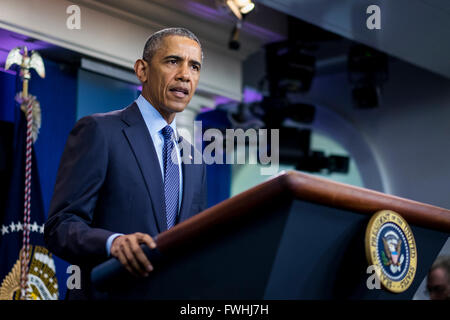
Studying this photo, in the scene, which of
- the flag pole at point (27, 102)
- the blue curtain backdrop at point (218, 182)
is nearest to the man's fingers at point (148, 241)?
the flag pole at point (27, 102)

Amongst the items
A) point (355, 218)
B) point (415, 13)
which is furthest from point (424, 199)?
point (355, 218)

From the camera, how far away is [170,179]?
1247 mm

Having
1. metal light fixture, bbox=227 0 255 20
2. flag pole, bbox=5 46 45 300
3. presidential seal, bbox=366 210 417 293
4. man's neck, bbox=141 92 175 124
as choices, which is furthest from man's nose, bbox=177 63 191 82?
metal light fixture, bbox=227 0 255 20

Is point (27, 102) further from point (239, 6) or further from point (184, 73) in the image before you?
point (184, 73)

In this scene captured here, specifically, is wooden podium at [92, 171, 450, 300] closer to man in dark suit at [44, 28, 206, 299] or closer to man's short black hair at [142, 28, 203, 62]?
man in dark suit at [44, 28, 206, 299]

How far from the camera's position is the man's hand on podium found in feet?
2.93

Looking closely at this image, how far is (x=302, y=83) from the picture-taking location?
4.87 m

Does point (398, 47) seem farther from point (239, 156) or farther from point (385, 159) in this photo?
point (239, 156)

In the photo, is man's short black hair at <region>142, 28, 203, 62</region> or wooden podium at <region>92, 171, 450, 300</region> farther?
man's short black hair at <region>142, 28, 203, 62</region>

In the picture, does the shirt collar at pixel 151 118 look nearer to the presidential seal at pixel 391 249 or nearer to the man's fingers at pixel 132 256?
the man's fingers at pixel 132 256

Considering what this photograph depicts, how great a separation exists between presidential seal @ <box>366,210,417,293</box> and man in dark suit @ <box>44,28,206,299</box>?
0.36 metres
